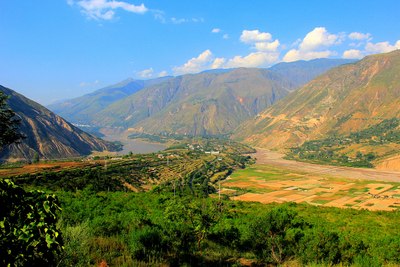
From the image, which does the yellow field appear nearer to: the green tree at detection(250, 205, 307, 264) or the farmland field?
the farmland field

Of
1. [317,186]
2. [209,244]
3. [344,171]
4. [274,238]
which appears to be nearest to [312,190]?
[317,186]

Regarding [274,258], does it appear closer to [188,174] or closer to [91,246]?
[91,246]

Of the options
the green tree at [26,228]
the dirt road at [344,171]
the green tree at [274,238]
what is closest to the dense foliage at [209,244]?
the green tree at [274,238]

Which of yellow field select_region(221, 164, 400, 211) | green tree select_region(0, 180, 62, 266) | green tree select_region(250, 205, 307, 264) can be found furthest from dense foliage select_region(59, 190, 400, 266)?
yellow field select_region(221, 164, 400, 211)

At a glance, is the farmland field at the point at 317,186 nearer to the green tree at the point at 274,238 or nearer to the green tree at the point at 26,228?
the green tree at the point at 274,238

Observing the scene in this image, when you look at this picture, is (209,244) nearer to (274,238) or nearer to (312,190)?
(274,238)

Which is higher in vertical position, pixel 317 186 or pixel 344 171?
pixel 317 186

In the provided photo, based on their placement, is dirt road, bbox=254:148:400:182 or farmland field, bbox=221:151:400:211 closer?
farmland field, bbox=221:151:400:211

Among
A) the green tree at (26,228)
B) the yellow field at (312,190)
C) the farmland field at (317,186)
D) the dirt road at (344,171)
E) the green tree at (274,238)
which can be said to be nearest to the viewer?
the green tree at (26,228)

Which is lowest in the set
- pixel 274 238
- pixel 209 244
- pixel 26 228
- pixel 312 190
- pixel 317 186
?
pixel 317 186
